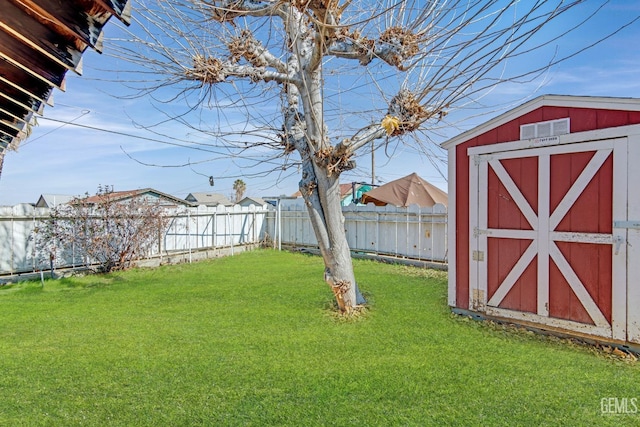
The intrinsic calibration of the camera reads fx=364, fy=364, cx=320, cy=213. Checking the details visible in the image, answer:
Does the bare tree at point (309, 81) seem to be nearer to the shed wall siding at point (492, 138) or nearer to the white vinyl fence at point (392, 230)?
the shed wall siding at point (492, 138)

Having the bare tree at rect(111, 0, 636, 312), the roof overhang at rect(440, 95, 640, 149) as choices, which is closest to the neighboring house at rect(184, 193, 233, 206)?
the bare tree at rect(111, 0, 636, 312)

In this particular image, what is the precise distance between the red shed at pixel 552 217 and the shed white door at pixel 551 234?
0.04ft

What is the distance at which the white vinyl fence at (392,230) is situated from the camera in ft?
28.9

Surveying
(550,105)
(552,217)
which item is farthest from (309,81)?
(552,217)

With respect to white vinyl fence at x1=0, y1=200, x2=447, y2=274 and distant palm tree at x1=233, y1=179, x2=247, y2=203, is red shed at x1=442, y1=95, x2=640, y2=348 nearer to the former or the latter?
white vinyl fence at x1=0, y1=200, x2=447, y2=274

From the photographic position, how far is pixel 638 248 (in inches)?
142

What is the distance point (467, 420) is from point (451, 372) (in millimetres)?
775

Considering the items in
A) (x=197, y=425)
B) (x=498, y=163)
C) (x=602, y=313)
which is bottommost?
(x=197, y=425)

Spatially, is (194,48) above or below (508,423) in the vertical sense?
above

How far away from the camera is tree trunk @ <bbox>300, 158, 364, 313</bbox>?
5121 millimetres

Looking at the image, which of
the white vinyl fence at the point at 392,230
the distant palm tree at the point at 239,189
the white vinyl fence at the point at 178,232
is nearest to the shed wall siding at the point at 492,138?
the white vinyl fence at the point at 392,230

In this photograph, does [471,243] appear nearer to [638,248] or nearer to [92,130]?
[638,248]

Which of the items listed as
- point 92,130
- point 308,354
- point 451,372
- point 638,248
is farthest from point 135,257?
point 638,248

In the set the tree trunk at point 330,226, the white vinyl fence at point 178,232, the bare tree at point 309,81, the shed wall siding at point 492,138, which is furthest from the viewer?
the white vinyl fence at point 178,232
